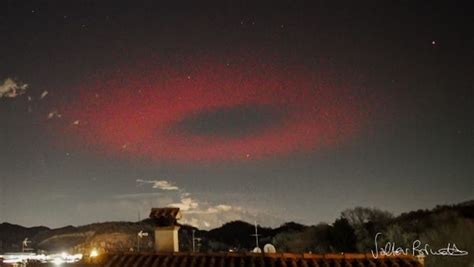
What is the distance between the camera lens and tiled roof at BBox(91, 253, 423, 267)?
42.4 ft

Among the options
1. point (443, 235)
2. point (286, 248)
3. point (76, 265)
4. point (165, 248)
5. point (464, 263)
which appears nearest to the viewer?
point (76, 265)

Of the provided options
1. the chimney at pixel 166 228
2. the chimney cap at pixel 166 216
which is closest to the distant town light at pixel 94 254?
the chimney at pixel 166 228

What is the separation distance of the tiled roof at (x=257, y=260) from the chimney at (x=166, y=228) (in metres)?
1.29

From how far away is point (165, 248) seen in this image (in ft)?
51.3

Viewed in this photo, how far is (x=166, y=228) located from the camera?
1582 centimetres

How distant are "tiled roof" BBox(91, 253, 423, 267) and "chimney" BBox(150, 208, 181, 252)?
1.29 metres

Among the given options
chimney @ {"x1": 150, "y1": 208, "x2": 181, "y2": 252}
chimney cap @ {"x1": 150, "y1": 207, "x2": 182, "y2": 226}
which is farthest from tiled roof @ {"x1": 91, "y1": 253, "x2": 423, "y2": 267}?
chimney cap @ {"x1": 150, "y1": 207, "x2": 182, "y2": 226}

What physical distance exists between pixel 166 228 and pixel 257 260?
3500 millimetres

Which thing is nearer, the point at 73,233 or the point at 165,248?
the point at 165,248

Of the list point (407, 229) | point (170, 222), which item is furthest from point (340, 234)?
point (170, 222)

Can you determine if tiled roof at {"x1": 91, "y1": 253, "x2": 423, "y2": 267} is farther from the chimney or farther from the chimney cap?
the chimney cap

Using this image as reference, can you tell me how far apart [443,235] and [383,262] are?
2310 centimetres

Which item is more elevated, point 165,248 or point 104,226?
point 104,226

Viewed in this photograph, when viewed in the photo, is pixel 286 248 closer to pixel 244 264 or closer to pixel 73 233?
pixel 73 233
